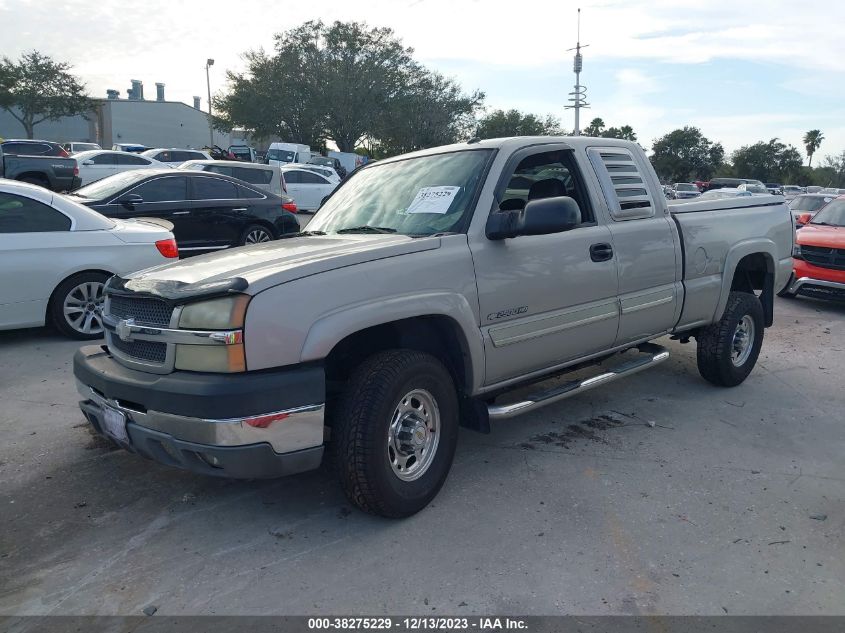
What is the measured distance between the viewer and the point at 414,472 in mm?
3693

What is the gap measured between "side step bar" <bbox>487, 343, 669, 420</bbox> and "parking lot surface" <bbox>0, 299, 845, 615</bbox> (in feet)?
1.30

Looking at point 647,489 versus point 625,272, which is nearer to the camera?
point 647,489

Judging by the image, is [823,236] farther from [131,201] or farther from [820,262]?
[131,201]

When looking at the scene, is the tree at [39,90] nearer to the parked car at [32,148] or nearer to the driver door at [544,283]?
the parked car at [32,148]

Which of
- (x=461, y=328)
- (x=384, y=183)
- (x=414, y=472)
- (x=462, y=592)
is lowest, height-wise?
(x=462, y=592)

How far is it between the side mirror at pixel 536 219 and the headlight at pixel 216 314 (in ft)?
4.89

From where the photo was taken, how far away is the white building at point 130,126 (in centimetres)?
5991

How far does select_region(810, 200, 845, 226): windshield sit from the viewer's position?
1090 cm

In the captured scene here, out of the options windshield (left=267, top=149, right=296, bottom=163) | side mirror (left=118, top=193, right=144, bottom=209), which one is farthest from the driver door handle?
windshield (left=267, top=149, right=296, bottom=163)

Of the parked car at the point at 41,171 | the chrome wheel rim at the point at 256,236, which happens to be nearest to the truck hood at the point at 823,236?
the chrome wheel rim at the point at 256,236

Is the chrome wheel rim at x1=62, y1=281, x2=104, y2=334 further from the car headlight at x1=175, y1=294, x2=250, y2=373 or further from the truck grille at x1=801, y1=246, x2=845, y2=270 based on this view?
the truck grille at x1=801, y1=246, x2=845, y2=270

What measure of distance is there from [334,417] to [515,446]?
1.66 m

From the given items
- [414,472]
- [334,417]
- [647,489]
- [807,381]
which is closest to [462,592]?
[414,472]

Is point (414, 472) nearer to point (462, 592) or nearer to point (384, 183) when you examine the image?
point (462, 592)
